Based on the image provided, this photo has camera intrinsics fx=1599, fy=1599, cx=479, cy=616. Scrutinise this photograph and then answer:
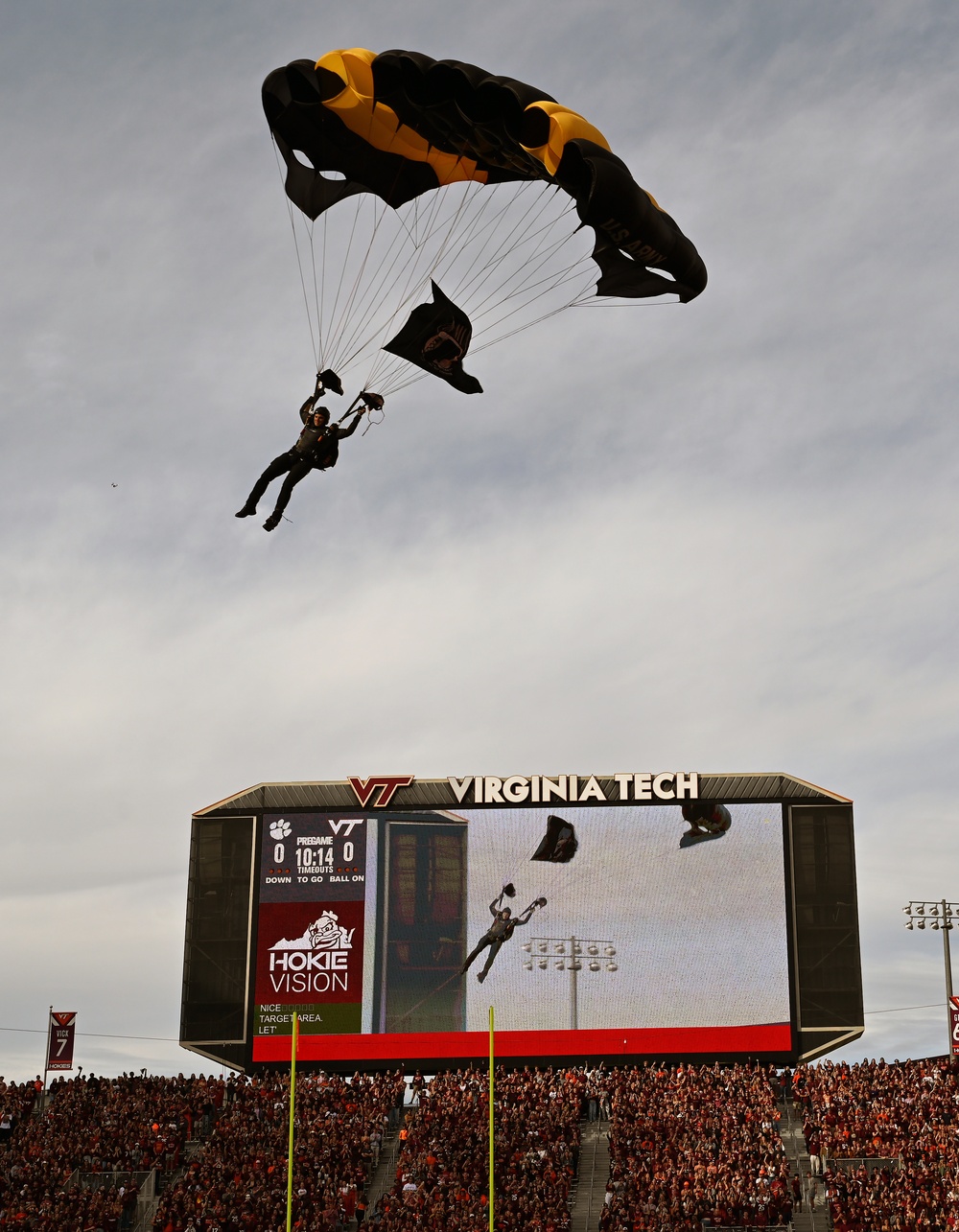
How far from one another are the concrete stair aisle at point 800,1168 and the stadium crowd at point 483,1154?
169 inches

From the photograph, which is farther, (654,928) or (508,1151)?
(654,928)

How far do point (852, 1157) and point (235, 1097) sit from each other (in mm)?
13523

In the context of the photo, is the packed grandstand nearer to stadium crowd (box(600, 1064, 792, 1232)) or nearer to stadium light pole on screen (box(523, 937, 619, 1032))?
stadium crowd (box(600, 1064, 792, 1232))

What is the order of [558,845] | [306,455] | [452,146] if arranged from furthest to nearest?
[558,845] < [452,146] < [306,455]

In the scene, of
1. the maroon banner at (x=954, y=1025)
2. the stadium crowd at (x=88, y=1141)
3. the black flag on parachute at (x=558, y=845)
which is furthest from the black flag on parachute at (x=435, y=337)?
the maroon banner at (x=954, y=1025)

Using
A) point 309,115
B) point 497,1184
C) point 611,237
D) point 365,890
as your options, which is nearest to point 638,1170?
point 497,1184

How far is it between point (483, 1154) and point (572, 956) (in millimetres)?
4746

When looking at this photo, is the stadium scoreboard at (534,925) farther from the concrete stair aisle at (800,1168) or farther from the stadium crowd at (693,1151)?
the concrete stair aisle at (800,1168)

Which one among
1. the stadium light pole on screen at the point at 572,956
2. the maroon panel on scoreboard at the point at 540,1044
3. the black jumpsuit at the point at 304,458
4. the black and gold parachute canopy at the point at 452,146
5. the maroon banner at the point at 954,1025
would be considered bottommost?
the maroon panel on scoreboard at the point at 540,1044

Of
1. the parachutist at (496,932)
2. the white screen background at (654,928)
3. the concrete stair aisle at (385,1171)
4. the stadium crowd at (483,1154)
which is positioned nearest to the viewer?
the stadium crowd at (483,1154)

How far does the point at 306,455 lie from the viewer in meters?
22.8

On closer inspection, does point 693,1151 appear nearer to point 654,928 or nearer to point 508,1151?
point 508,1151

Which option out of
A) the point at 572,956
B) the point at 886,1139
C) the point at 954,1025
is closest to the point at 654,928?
the point at 572,956

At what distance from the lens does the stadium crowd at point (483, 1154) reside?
30.5 m
